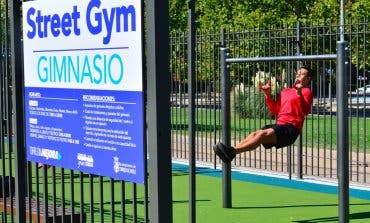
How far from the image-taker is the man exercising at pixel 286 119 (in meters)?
8.41

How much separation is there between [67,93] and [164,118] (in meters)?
0.84

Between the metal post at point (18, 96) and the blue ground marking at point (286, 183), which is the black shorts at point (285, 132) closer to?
the blue ground marking at point (286, 183)

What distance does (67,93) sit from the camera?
153 inches

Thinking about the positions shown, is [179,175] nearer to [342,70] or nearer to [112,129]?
[342,70]

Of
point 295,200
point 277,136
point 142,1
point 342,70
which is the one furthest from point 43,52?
point 295,200

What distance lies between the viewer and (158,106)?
10.7ft

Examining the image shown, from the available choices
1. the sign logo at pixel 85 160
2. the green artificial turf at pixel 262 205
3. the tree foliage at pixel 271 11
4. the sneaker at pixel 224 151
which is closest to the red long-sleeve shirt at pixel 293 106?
the sneaker at pixel 224 151

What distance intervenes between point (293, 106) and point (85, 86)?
513 cm

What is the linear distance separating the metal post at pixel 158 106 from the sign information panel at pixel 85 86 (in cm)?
→ 7

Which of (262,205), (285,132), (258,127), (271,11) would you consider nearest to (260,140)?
(285,132)

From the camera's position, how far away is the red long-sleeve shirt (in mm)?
8422

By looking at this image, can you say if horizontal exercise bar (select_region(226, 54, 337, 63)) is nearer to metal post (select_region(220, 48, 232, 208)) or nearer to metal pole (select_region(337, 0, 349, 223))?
metal post (select_region(220, 48, 232, 208))

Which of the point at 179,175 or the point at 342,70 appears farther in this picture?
the point at 179,175

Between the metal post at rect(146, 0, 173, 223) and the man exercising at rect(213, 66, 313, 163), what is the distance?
5.14 metres
